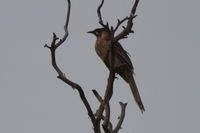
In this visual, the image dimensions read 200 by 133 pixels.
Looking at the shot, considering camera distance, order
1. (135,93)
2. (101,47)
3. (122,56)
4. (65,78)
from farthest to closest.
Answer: (101,47) < (122,56) < (135,93) < (65,78)

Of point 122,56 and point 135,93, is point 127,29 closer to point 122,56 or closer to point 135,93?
point 135,93

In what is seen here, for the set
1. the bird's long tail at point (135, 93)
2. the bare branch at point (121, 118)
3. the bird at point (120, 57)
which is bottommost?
the bare branch at point (121, 118)

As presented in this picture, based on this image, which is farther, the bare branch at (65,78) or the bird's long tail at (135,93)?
the bird's long tail at (135,93)

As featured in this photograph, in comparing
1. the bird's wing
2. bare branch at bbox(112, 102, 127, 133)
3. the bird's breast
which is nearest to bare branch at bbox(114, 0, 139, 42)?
bare branch at bbox(112, 102, 127, 133)

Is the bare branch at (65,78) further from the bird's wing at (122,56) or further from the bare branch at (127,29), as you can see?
the bird's wing at (122,56)

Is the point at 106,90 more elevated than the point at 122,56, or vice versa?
the point at 122,56

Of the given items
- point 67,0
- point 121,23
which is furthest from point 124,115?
point 67,0

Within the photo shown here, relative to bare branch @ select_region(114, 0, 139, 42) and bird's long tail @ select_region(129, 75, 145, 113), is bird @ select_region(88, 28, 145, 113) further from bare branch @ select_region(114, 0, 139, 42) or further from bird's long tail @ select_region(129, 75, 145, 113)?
bare branch @ select_region(114, 0, 139, 42)

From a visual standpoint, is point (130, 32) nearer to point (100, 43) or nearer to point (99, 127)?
point (99, 127)

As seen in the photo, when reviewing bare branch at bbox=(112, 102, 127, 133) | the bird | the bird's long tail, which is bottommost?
bare branch at bbox=(112, 102, 127, 133)

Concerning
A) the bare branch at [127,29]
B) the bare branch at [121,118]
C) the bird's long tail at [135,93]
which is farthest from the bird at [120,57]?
the bare branch at [127,29]

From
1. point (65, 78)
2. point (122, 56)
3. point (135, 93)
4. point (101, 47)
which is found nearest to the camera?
point (65, 78)

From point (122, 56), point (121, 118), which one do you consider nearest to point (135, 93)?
point (122, 56)

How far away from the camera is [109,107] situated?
4352 mm
